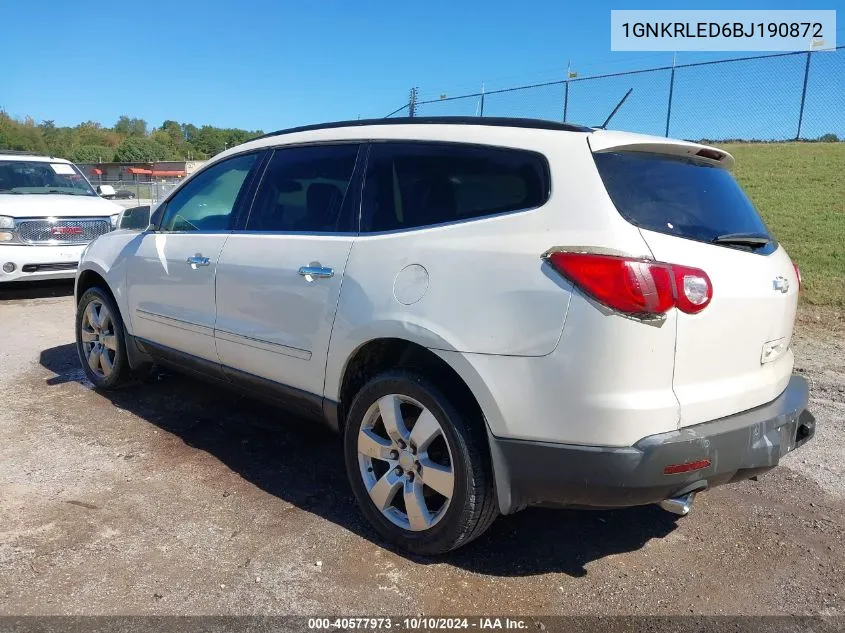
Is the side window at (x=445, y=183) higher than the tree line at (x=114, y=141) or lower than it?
lower

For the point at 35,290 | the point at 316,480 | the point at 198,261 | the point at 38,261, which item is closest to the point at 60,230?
the point at 38,261

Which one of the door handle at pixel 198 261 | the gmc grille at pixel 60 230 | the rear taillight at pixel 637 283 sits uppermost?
the rear taillight at pixel 637 283

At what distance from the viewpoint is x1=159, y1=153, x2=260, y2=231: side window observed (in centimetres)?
402

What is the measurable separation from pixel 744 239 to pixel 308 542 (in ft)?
7.36

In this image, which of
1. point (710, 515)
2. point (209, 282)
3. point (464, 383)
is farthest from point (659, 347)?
point (209, 282)

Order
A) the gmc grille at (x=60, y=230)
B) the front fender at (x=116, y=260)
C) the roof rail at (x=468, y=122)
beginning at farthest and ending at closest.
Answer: the gmc grille at (x=60, y=230)
the front fender at (x=116, y=260)
the roof rail at (x=468, y=122)

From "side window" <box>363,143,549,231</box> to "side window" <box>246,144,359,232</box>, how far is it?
20 cm

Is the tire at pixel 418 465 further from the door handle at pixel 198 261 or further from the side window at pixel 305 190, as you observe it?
the door handle at pixel 198 261

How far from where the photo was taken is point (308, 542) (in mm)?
3045

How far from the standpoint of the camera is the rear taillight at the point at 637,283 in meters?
2.27

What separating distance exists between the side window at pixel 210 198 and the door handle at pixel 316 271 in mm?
938

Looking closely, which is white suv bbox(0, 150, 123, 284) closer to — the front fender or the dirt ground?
the front fender

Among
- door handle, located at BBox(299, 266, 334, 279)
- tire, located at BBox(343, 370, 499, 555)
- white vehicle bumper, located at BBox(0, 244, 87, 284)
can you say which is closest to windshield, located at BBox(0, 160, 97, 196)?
white vehicle bumper, located at BBox(0, 244, 87, 284)

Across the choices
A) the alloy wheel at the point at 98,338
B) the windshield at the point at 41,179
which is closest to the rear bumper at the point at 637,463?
the alloy wheel at the point at 98,338
